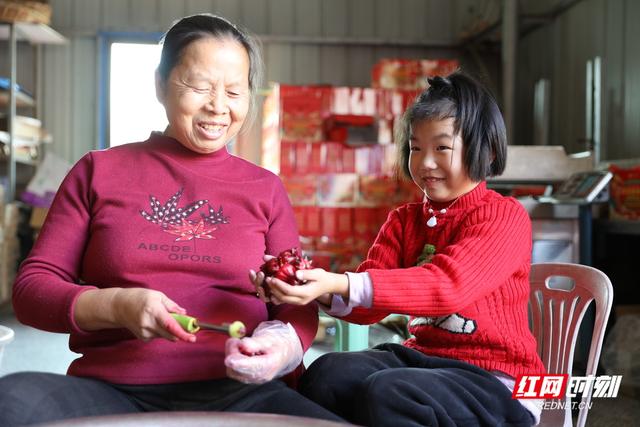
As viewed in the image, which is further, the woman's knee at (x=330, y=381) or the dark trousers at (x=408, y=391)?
the woman's knee at (x=330, y=381)

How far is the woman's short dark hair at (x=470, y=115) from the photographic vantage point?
1.27 m

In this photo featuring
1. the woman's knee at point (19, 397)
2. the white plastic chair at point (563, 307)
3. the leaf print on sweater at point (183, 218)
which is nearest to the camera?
the woman's knee at point (19, 397)

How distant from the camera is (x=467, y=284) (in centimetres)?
115

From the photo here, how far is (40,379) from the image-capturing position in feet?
3.02

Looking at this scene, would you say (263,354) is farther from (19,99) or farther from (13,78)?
(19,99)

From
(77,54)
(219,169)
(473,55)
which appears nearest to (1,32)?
(77,54)

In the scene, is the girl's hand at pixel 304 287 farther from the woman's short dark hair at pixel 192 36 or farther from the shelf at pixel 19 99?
the shelf at pixel 19 99

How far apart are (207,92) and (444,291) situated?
48 centimetres

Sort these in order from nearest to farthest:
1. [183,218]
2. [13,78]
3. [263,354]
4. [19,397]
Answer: [19,397], [263,354], [183,218], [13,78]

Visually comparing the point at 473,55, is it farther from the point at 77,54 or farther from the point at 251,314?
the point at 251,314

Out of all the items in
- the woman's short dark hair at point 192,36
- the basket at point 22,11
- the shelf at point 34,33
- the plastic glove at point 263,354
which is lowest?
the plastic glove at point 263,354

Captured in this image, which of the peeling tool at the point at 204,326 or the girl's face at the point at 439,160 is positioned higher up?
the girl's face at the point at 439,160

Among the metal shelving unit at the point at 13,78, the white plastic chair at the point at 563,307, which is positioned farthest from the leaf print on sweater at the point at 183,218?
the metal shelving unit at the point at 13,78

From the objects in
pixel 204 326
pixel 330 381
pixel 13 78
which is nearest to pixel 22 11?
pixel 13 78
